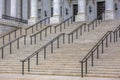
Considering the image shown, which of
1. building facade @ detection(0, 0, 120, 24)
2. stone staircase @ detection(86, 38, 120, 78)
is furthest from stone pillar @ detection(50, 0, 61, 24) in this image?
stone staircase @ detection(86, 38, 120, 78)

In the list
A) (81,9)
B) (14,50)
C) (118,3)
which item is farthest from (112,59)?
(118,3)

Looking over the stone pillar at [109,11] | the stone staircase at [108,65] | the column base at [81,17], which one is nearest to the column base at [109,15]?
the stone pillar at [109,11]

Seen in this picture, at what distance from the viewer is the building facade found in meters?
32.1

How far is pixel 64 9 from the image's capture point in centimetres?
4003

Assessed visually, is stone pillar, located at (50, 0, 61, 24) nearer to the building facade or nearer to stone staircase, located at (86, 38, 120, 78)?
the building facade

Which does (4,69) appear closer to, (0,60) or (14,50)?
(0,60)

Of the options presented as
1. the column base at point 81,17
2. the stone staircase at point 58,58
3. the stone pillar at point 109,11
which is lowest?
the stone staircase at point 58,58

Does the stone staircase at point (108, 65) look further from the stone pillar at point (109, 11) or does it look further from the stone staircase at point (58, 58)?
the stone pillar at point (109, 11)

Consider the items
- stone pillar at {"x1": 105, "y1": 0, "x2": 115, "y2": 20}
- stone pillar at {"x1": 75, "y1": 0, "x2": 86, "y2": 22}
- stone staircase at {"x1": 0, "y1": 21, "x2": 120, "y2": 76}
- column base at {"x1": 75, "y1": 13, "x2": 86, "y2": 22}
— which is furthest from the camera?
stone pillar at {"x1": 75, "y1": 0, "x2": 86, "y2": 22}

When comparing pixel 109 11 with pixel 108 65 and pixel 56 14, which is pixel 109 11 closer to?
pixel 56 14

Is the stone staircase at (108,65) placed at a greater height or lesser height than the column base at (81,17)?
lesser

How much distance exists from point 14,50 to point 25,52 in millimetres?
1364

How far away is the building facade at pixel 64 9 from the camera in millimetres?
32062

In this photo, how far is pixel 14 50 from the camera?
23297mm
